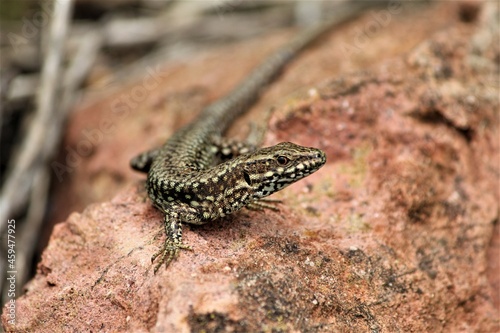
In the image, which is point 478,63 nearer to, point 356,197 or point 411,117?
point 411,117

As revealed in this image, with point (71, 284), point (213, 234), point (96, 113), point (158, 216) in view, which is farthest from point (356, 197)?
point (96, 113)

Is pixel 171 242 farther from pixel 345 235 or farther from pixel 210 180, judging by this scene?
pixel 345 235

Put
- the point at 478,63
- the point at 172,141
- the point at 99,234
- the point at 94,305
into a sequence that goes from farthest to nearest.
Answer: the point at 478,63 → the point at 172,141 → the point at 99,234 → the point at 94,305

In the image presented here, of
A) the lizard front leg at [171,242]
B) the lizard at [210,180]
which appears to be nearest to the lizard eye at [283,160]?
the lizard at [210,180]

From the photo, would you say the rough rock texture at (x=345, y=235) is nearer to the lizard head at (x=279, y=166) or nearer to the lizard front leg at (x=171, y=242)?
the lizard front leg at (x=171, y=242)

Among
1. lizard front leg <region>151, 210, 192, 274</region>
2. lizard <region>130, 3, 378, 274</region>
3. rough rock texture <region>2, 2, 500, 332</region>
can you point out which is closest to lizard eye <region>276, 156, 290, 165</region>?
lizard <region>130, 3, 378, 274</region>

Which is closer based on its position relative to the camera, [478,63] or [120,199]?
[120,199]

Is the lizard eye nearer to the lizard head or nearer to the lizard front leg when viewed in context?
the lizard head

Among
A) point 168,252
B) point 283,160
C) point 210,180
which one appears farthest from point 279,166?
point 168,252
